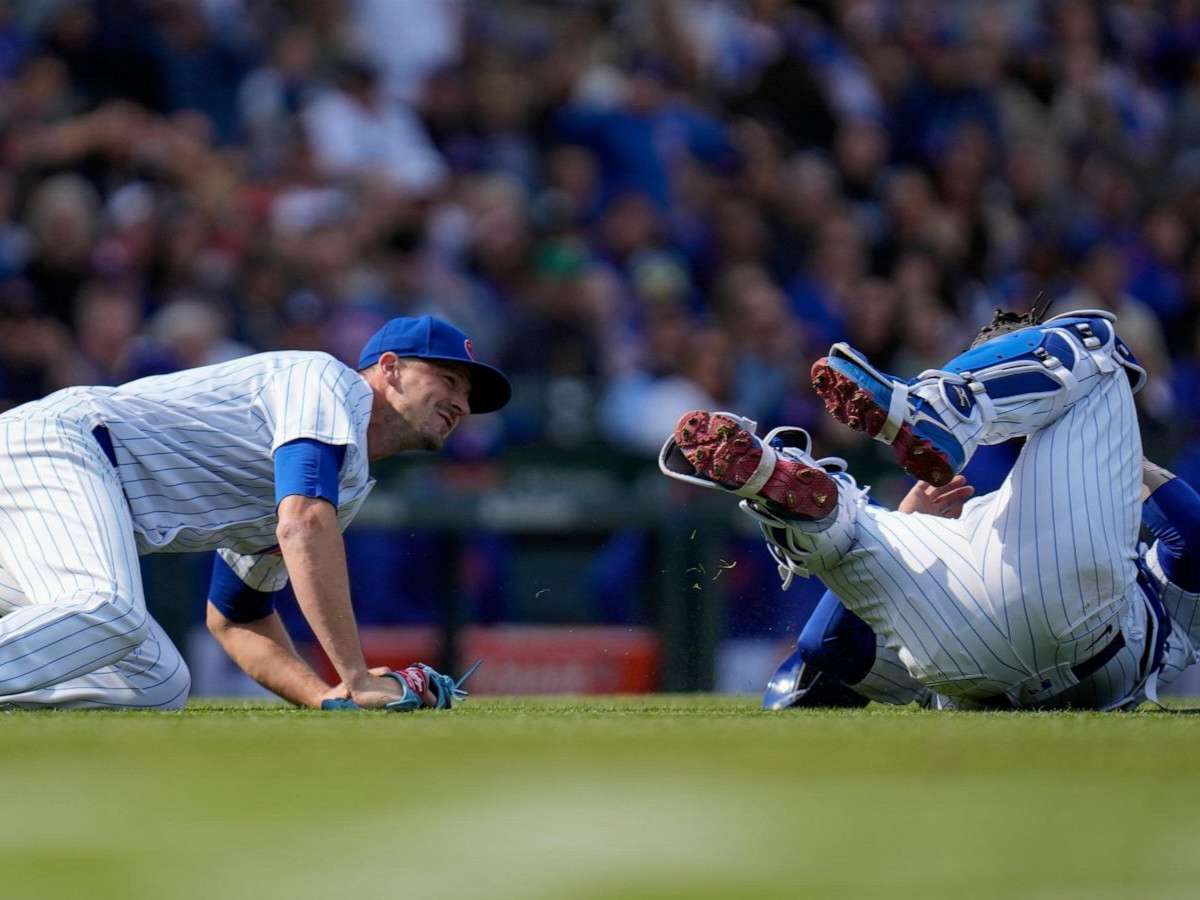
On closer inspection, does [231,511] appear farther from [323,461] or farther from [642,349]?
[642,349]

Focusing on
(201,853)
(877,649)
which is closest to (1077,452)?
(877,649)

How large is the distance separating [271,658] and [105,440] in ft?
2.44

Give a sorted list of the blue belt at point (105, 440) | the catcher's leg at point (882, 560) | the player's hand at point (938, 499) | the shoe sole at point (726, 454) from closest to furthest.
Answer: the shoe sole at point (726, 454)
the catcher's leg at point (882, 560)
the blue belt at point (105, 440)
the player's hand at point (938, 499)

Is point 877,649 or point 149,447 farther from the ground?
point 149,447

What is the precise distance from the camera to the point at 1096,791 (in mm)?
2582

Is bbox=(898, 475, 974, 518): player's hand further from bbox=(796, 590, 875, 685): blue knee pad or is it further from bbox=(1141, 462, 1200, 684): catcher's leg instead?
bbox=(1141, 462, 1200, 684): catcher's leg

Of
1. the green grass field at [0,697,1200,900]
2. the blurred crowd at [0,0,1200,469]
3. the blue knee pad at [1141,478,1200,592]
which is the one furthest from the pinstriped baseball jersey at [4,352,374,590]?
the blurred crowd at [0,0,1200,469]

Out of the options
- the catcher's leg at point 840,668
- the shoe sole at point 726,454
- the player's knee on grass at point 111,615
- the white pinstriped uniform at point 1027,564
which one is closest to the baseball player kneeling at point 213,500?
the player's knee on grass at point 111,615

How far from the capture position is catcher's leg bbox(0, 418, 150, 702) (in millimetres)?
3926

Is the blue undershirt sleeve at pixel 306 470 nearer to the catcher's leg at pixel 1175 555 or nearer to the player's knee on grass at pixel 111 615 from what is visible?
the player's knee on grass at pixel 111 615

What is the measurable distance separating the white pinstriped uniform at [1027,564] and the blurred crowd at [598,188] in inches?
166

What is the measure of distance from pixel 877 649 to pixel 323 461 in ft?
5.09

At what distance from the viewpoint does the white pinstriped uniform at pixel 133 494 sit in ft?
13.1

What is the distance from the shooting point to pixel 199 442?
4.44m
